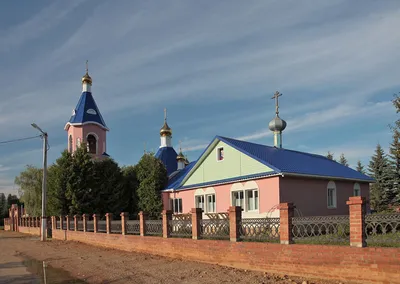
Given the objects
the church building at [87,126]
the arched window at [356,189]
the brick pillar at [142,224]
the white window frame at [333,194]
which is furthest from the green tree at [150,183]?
the arched window at [356,189]

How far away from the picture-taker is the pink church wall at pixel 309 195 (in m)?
15.7

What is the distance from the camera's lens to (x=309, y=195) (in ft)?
54.6

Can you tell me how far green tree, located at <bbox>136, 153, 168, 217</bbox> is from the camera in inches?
930

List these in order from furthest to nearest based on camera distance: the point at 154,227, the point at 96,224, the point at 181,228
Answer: the point at 96,224, the point at 154,227, the point at 181,228

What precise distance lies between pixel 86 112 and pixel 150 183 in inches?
385

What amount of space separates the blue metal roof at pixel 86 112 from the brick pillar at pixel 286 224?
23.2m

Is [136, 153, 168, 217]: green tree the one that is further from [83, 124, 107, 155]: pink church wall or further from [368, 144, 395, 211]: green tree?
[368, 144, 395, 211]: green tree

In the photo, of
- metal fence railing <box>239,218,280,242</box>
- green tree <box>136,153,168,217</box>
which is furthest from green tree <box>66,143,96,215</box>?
metal fence railing <box>239,218,280,242</box>

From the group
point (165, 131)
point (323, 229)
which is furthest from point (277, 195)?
point (165, 131)

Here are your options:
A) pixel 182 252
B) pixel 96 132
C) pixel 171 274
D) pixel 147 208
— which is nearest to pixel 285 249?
pixel 171 274

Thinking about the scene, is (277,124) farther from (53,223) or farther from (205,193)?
(53,223)

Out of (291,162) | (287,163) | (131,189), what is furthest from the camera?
(131,189)

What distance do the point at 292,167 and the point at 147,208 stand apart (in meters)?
10.7

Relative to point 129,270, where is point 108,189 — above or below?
above
